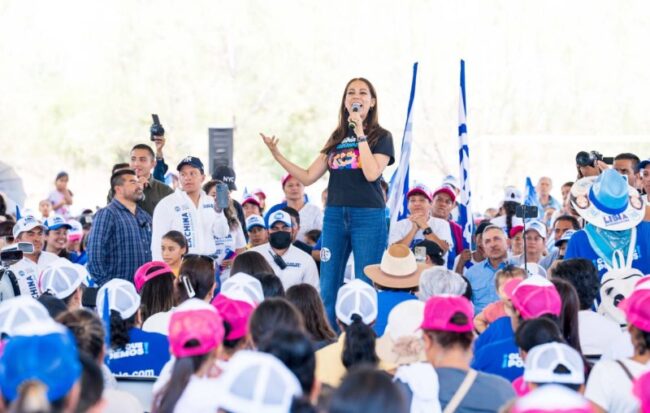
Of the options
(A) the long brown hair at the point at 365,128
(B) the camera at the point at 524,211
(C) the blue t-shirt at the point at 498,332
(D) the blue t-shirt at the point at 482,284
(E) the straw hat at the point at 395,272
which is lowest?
(D) the blue t-shirt at the point at 482,284

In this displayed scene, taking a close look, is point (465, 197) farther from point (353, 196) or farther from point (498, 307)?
point (498, 307)

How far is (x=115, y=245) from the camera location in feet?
22.9

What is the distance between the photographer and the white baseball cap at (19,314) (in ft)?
13.2

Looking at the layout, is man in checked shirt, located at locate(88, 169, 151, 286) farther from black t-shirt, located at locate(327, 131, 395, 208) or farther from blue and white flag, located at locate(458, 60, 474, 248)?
blue and white flag, located at locate(458, 60, 474, 248)

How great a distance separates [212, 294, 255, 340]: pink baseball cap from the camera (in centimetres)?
417

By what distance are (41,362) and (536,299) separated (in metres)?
2.34

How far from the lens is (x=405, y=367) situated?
12.2 feet

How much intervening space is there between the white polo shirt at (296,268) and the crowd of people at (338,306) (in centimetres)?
1

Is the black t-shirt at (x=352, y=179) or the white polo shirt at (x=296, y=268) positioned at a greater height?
the black t-shirt at (x=352, y=179)

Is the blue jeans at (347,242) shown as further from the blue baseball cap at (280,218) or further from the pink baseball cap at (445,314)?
the pink baseball cap at (445,314)

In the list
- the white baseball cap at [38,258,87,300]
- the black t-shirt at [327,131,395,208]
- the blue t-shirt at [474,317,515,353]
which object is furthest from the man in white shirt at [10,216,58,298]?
the blue t-shirt at [474,317,515,353]

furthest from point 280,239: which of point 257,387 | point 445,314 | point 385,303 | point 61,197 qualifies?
point 61,197

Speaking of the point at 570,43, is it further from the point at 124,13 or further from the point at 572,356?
the point at 572,356

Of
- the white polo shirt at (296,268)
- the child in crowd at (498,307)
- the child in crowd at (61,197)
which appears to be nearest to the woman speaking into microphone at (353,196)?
the white polo shirt at (296,268)
